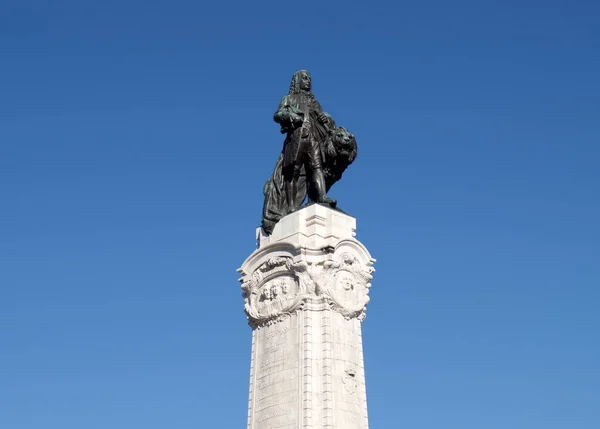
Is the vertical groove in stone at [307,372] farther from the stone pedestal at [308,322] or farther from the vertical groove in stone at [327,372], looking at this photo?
the vertical groove in stone at [327,372]

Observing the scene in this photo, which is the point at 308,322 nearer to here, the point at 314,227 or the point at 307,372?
the point at 307,372

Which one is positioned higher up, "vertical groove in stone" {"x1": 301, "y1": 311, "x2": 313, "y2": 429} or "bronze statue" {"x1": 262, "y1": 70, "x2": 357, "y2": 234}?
"bronze statue" {"x1": 262, "y1": 70, "x2": 357, "y2": 234}

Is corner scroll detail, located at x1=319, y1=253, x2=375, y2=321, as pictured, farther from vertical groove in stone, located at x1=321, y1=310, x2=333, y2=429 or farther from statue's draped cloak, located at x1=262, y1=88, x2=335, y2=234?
statue's draped cloak, located at x1=262, y1=88, x2=335, y2=234

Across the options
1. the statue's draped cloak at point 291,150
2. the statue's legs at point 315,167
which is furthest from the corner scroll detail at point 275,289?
the statue's legs at point 315,167

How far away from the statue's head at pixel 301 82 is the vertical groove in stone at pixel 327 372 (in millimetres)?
6375

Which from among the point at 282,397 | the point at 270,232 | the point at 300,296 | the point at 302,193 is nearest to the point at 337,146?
the point at 302,193

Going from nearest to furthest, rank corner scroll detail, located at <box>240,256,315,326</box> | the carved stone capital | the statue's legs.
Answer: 1. the carved stone capital
2. corner scroll detail, located at <box>240,256,315,326</box>
3. the statue's legs

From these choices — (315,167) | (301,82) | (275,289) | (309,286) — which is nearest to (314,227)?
(309,286)

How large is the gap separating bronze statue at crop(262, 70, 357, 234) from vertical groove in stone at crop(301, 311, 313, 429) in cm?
325

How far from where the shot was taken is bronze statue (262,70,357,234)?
2145cm

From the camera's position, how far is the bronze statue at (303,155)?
2145 cm

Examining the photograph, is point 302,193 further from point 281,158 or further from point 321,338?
point 321,338

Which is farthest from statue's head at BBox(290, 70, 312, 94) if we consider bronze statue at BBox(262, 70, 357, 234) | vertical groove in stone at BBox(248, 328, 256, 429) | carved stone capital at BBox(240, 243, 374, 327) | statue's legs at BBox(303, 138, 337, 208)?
vertical groove in stone at BBox(248, 328, 256, 429)

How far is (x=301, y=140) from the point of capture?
21422 millimetres
